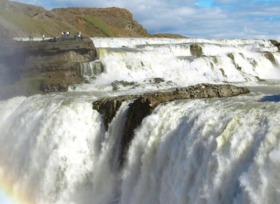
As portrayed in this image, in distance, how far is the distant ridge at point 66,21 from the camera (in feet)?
242

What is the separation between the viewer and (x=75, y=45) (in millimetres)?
30312

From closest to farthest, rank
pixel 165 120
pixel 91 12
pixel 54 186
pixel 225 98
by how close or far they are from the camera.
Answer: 1. pixel 165 120
2. pixel 225 98
3. pixel 54 186
4. pixel 91 12

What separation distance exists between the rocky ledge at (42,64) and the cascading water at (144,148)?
44.1 inches

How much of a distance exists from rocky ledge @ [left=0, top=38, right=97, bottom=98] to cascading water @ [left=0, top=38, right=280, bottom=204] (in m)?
1.12

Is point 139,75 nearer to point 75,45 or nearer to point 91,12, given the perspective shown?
point 75,45

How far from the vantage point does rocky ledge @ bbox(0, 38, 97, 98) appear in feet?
94.8

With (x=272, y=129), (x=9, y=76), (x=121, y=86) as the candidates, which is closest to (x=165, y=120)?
(x=272, y=129)

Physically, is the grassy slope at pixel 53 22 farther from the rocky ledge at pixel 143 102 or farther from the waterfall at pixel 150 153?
the rocky ledge at pixel 143 102

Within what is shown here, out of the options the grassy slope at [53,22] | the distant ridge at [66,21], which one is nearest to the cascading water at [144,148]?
the grassy slope at [53,22]

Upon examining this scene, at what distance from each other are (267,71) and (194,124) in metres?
23.8

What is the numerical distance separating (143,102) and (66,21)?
94841 mm

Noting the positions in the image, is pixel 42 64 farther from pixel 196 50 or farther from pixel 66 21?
pixel 66 21

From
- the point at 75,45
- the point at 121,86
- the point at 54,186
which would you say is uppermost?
the point at 75,45

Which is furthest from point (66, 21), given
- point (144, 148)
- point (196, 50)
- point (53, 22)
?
point (144, 148)
